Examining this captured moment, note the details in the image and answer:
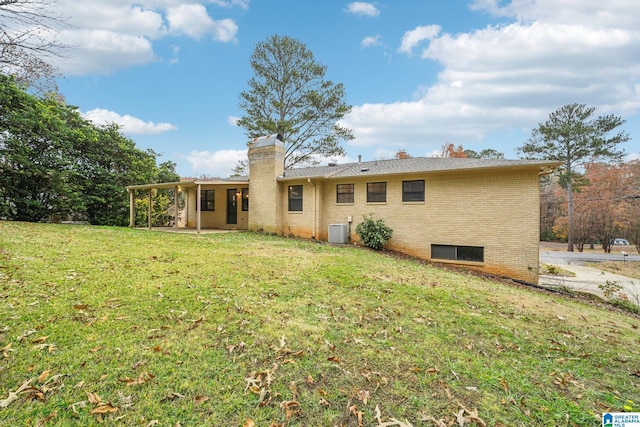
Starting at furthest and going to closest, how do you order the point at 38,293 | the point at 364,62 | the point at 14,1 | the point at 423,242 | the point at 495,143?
the point at 495,143
the point at 364,62
the point at 423,242
the point at 14,1
the point at 38,293

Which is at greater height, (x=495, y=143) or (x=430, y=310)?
(x=495, y=143)

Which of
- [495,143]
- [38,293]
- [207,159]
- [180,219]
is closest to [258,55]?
[207,159]

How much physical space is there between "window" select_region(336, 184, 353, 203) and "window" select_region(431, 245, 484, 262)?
4212mm

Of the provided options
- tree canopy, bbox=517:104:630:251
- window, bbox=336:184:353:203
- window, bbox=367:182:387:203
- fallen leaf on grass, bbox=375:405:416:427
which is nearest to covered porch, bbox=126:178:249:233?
window, bbox=336:184:353:203

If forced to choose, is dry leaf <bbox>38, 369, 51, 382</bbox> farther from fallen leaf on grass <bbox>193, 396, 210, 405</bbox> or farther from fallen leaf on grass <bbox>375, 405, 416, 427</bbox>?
fallen leaf on grass <bbox>375, 405, 416, 427</bbox>

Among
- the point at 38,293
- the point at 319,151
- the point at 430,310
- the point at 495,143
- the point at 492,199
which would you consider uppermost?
the point at 495,143

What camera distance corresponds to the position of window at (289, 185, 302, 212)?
14125 mm

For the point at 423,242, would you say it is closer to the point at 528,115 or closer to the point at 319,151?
the point at 319,151

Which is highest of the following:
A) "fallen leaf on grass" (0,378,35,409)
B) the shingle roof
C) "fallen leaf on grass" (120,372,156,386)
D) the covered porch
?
the shingle roof

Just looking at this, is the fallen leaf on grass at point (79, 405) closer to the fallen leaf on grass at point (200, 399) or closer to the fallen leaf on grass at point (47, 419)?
the fallen leaf on grass at point (47, 419)

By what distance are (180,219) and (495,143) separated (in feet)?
113

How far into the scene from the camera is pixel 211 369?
269cm

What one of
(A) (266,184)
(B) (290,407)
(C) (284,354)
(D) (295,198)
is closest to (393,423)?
(B) (290,407)

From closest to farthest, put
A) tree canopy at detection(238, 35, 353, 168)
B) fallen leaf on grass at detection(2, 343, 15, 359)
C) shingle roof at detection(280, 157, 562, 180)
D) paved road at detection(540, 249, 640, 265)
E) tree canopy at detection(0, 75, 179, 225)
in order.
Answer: fallen leaf on grass at detection(2, 343, 15, 359) → shingle roof at detection(280, 157, 562, 180) → tree canopy at detection(0, 75, 179, 225) → paved road at detection(540, 249, 640, 265) → tree canopy at detection(238, 35, 353, 168)
